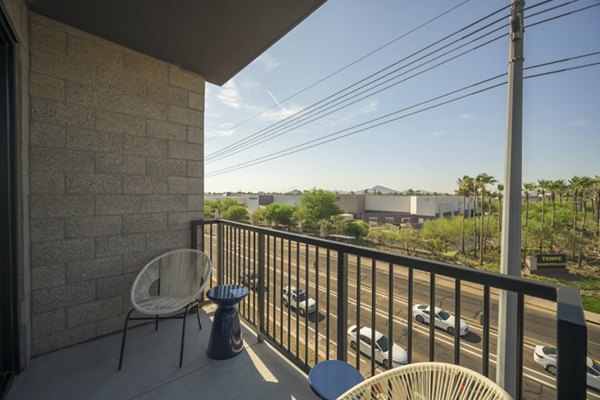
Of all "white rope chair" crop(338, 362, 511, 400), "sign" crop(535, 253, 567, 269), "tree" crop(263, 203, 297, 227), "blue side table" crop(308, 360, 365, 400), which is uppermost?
"white rope chair" crop(338, 362, 511, 400)

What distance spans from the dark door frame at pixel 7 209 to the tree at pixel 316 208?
3049 cm

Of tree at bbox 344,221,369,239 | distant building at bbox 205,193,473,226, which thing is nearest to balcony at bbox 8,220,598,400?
tree at bbox 344,221,369,239

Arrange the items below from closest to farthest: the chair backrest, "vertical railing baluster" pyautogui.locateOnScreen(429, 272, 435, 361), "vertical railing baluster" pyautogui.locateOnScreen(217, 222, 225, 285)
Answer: "vertical railing baluster" pyautogui.locateOnScreen(429, 272, 435, 361), the chair backrest, "vertical railing baluster" pyautogui.locateOnScreen(217, 222, 225, 285)

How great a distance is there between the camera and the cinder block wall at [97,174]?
68.6 inches

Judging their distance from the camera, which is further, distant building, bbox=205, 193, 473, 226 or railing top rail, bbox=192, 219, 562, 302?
distant building, bbox=205, 193, 473, 226

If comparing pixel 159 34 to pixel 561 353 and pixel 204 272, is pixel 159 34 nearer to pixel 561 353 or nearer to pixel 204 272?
pixel 204 272

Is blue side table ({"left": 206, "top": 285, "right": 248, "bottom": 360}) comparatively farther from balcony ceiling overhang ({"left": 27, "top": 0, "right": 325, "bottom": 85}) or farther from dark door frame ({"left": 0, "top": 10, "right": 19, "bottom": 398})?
balcony ceiling overhang ({"left": 27, "top": 0, "right": 325, "bottom": 85})

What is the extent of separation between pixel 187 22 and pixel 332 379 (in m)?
2.36

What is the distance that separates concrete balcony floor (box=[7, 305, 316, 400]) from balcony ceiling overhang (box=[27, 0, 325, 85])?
2.42 meters

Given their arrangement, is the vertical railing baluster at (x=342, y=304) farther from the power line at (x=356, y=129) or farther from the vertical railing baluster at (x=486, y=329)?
the power line at (x=356, y=129)

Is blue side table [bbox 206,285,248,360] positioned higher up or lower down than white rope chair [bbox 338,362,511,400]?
lower down

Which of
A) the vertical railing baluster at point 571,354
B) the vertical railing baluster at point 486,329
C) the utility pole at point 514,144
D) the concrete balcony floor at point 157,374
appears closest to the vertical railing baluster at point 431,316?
the vertical railing baluster at point 486,329

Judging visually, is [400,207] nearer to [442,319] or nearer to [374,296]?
[442,319]

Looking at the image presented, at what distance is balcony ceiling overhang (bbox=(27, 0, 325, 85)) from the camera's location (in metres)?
1.62
